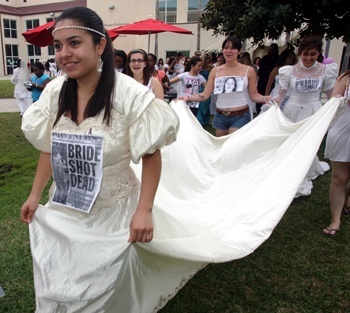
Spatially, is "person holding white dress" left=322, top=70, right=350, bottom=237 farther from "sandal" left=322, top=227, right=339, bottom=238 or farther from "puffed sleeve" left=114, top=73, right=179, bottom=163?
"puffed sleeve" left=114, top=73, right=179, bottom=163

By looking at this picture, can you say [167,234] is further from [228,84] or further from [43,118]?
[228,84]

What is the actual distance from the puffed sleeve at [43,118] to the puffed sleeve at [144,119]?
396 millimetres

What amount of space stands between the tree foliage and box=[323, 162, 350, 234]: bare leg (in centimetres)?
311

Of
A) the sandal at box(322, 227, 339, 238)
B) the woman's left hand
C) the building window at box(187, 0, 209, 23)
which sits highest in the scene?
the building window at box(187, 0, 209, 23)

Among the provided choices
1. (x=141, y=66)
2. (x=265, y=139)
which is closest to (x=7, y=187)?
(x=141, y=66)

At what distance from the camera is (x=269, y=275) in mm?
2822

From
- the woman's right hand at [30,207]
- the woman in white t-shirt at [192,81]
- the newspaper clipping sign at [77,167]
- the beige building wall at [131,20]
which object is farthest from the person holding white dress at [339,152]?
the beige building wall at [131,20]

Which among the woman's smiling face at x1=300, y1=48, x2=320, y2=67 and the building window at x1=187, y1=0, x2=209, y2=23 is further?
the building window at x1=187, y1=0, x2=209, y2=23

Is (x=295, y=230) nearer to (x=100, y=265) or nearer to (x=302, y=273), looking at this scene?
(x=302, y=273)

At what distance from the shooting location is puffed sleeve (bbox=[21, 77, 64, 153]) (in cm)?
181

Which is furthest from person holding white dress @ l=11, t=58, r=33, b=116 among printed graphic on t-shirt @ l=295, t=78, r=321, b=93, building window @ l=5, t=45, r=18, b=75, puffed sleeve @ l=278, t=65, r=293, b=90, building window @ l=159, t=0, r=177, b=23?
building window @ l=5, t=45, r=18, b=75

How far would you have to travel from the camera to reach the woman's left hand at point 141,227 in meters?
1.56

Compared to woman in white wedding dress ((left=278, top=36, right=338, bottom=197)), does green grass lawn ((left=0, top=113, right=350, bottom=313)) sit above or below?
below

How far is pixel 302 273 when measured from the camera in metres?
2.85
